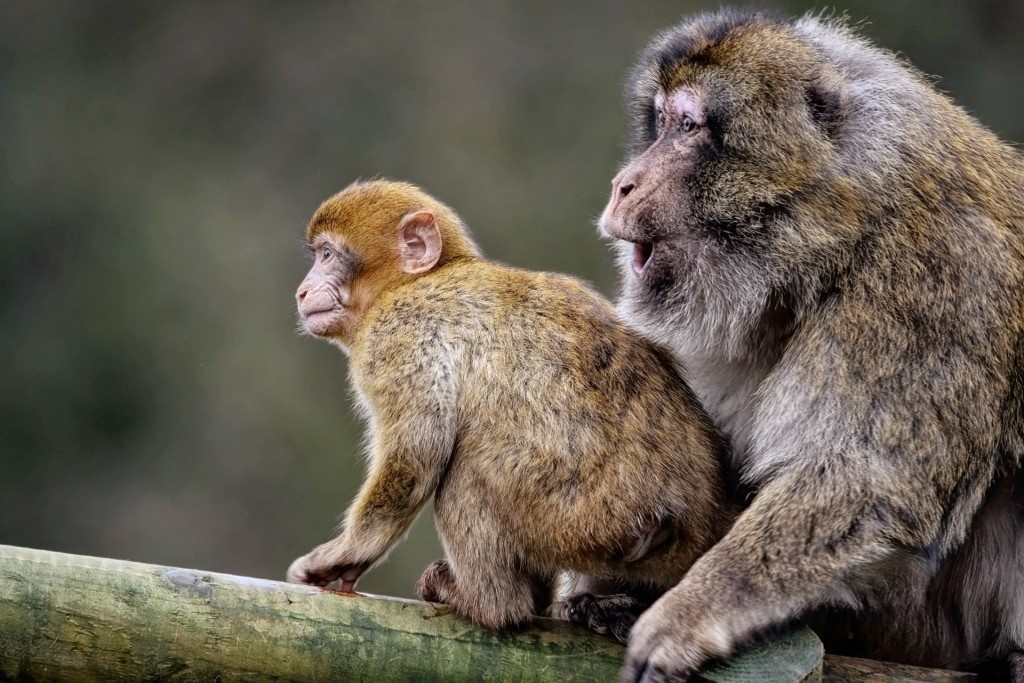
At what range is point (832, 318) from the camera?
3.90 m

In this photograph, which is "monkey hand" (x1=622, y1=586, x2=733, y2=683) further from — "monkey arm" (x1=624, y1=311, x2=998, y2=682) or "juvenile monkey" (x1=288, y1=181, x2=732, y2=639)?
"juvenile monkey" (x1=288, y1=181, x2=732, y2=639)

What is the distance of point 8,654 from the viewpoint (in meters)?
3.56

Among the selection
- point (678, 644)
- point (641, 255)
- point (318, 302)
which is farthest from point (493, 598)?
point (318, 302)

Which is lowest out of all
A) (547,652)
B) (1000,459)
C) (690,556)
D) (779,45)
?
(547,652)

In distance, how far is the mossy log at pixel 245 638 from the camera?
3570mm

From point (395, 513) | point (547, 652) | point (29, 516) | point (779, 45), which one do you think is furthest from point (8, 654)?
point (29, 516)

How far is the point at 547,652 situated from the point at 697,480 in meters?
0.61

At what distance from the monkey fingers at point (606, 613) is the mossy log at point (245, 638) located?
4 cm

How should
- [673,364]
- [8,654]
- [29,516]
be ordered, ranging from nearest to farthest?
1. [8,654]
2. [673,364]
3. [29,516]

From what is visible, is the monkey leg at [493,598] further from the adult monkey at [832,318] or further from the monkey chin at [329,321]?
the monkey chin at [329,321]

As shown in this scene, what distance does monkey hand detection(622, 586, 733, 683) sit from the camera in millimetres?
3648

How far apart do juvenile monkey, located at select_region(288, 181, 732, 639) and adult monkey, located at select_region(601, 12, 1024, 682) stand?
17cm

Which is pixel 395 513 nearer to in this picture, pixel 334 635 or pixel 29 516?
pixel 334 635

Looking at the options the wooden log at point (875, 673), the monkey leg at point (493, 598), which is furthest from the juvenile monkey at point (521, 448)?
the wooden log at point (875, 673)
